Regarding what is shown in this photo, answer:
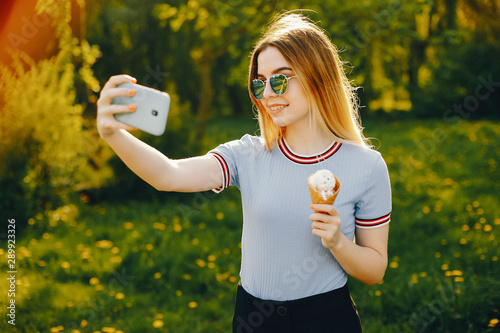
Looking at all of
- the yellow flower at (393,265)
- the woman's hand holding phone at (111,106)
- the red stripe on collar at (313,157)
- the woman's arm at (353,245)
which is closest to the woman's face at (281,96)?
the red stripe on collar at (313,157)

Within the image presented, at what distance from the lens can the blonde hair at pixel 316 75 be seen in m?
1.73

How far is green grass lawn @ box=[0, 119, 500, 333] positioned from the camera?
136 inches

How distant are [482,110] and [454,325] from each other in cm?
1569

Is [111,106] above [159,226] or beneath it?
above

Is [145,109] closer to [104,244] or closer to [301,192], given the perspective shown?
[301,192]

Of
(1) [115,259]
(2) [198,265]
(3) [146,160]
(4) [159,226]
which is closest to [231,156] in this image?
(3) [146,160]

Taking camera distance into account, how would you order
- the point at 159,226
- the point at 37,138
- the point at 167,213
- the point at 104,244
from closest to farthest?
1. the point at 104,244
2. the point at 159,226
3. the point at 37,138
4. the point at 167,213

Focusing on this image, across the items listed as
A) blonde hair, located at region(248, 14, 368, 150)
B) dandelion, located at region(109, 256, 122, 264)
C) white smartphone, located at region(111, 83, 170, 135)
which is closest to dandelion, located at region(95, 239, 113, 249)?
dandelion, located at region(109, 256, 122, 264)

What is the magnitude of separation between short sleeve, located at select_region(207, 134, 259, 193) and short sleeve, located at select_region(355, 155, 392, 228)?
1.81ft

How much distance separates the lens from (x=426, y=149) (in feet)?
34.0

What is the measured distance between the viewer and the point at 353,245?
165 cm

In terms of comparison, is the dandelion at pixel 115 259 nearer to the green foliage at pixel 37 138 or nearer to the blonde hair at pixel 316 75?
the green foliage at pixel 37 138

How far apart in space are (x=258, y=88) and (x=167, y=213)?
4.78 metres

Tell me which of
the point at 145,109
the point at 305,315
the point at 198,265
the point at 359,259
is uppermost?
the point at 145,109
